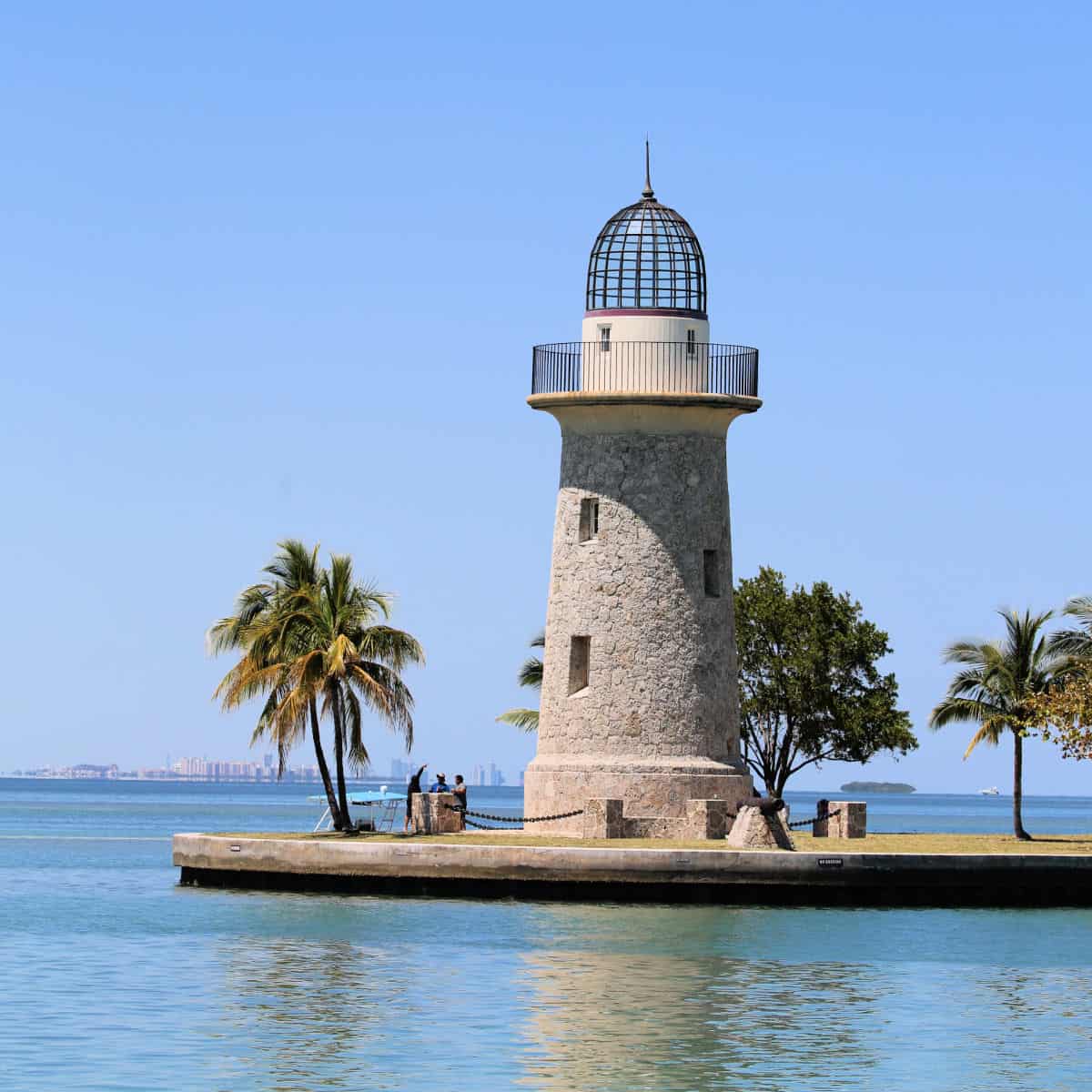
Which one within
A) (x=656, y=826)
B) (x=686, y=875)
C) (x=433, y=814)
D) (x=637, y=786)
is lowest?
(x=686, y=875)

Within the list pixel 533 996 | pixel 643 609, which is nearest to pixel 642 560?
pixel 643 609

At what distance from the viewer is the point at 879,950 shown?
117 feet

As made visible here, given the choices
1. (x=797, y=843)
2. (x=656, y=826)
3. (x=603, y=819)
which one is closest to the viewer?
(x=603, y=819)

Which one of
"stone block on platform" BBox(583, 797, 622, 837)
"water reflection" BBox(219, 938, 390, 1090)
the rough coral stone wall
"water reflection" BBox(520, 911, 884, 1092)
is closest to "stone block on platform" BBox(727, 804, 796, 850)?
"stone block on platform" BBox(583, 797, 622, 837)

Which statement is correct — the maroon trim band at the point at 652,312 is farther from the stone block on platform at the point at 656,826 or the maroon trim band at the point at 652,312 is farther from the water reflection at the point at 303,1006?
the water reflection at the point at 303,1006

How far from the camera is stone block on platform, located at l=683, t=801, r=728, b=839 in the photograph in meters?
43.4

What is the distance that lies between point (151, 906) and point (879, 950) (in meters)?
14.0

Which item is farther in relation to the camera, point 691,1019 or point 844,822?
point 844,822

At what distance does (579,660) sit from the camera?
46.1m

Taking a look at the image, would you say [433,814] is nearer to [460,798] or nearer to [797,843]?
[460,798]

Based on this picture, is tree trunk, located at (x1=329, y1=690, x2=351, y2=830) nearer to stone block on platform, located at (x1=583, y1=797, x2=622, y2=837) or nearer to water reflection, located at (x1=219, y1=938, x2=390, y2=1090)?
stone block on platform, located at (x1=583, y1=797, x2=622, y2=837)

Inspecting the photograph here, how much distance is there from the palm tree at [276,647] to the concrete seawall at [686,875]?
4754 millimetres

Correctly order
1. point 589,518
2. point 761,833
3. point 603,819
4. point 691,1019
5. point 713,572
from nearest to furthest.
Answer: point 691,1019 → point 761,833 → point 603,819 → point 589,518 → point 713,572

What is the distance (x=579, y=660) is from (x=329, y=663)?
4451 millimetres
